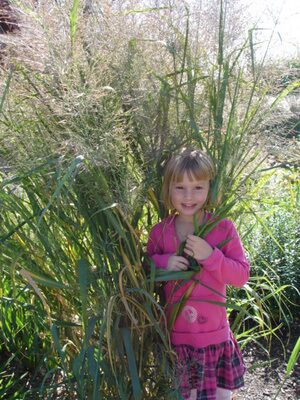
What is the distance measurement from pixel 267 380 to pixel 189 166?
1.42 m

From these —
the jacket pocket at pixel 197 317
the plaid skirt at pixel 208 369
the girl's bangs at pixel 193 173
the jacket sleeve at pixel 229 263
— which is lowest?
the plaid skirt at pixel 208 369

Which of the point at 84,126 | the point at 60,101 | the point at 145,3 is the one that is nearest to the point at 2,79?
the point at 60,101

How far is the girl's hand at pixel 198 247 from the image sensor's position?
177 centimetres

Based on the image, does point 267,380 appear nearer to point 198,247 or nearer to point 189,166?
point 198,247

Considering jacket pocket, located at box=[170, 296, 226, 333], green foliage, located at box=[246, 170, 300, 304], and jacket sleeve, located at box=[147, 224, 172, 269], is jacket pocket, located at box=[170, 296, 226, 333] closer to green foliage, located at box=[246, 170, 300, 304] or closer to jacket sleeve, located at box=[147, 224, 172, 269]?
jacket sleeve, located at box=[147, 224, 172, 269]

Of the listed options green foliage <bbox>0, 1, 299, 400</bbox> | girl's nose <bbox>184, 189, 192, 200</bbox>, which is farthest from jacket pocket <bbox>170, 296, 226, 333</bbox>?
girl's nose <bbox>184, 189, 192, 200</bbox>

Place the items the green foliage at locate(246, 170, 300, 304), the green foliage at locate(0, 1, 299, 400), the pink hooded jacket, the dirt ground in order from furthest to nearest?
the green foliage at locate(246, 170, 300, 304) < the dirt ground < the pink hooded jacket < the green foliage at locate(0, 1, 299, 400)

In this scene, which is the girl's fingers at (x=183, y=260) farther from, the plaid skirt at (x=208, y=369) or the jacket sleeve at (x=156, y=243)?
the plaid skirt at (x=208, y=369)

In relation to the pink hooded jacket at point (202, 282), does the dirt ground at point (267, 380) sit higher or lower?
lower

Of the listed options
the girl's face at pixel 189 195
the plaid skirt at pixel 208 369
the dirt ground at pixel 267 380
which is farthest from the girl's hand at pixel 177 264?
the dirt ground at pixel 267 380

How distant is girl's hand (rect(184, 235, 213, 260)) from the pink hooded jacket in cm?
9

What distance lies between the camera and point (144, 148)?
1760mm

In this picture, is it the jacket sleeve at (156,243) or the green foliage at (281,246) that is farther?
the green foliage at (281,246)

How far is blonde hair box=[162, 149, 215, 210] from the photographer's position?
179 centimetres
